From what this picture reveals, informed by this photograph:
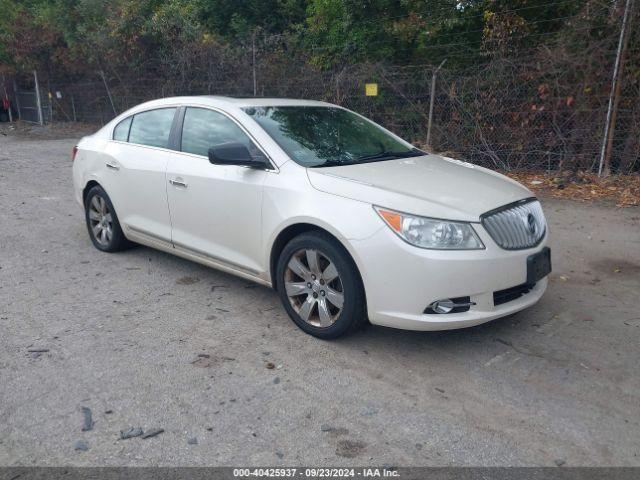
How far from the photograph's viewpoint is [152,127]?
18.2 feet

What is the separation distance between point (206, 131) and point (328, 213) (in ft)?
→ 5.48

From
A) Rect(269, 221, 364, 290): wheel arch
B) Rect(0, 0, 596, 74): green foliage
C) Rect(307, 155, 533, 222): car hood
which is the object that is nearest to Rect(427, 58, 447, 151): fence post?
Rect(0, 0, 596, 74): green foliage

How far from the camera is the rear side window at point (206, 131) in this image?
4.76 metres

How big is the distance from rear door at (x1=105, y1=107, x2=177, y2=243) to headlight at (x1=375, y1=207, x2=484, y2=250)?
238 centimetres

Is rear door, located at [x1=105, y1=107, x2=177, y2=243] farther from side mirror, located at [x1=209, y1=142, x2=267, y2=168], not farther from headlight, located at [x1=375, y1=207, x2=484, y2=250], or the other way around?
headlight, located at [x1=375, y1=207, x2=484, y2=250]

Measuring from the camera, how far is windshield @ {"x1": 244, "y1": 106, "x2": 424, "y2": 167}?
14.9 ft

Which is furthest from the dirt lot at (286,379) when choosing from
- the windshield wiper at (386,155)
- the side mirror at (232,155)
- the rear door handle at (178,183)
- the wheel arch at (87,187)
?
the windshield wiper at (386,155)

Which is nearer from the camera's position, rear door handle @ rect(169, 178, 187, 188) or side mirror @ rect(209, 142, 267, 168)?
side mirror @ rect(209, 142, 267, 168)

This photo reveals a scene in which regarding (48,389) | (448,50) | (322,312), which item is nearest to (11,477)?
(48,389)

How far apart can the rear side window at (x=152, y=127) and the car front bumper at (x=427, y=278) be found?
249 cm

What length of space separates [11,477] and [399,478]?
5.87ft

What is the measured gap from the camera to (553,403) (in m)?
3.33

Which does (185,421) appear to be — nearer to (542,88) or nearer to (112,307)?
(112,307)

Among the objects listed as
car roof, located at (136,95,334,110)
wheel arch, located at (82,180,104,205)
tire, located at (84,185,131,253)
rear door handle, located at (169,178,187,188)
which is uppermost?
car roof, located at (136,95,334,110)
